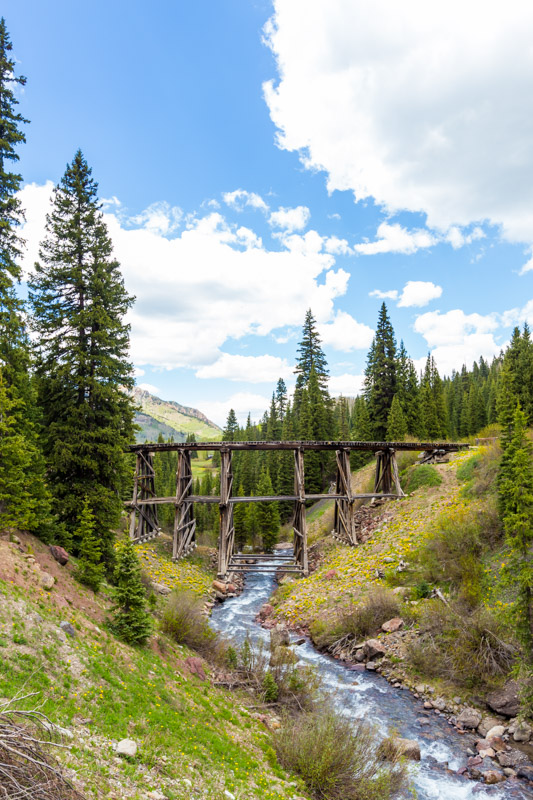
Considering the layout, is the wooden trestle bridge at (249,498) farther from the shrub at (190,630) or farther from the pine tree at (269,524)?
the pine tree at (269,524)

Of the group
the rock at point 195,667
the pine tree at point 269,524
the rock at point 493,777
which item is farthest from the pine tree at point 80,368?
the pine tree at point 269,524

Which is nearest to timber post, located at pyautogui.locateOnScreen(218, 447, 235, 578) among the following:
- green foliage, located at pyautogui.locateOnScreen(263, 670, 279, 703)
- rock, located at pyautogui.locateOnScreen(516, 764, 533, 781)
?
green foliage, located at pyautogui.locateOnScreen(263, 670, 279, 703)

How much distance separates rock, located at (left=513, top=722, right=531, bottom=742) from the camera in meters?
9.55

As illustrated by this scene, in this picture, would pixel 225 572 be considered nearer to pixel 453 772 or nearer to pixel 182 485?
pixel 182 485

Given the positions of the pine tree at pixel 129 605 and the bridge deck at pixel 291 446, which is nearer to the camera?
the pine tree at pixel 129 605

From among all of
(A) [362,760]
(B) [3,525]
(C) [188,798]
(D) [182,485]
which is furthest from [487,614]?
(D) [182,485]

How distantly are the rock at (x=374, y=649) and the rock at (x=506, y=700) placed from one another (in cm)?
391

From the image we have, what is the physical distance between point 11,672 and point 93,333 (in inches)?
458

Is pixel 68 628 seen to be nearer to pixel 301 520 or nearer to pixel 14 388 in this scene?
pixel 14 388

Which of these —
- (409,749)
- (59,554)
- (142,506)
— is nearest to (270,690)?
(409,749)

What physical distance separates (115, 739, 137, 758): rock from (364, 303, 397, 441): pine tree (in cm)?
3668

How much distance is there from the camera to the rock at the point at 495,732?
32.2 feet

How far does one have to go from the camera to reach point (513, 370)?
31.8 m

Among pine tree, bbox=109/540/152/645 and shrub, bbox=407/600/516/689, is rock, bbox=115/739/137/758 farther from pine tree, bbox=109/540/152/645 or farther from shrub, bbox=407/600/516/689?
shrub, bbox=407/600/516/689
